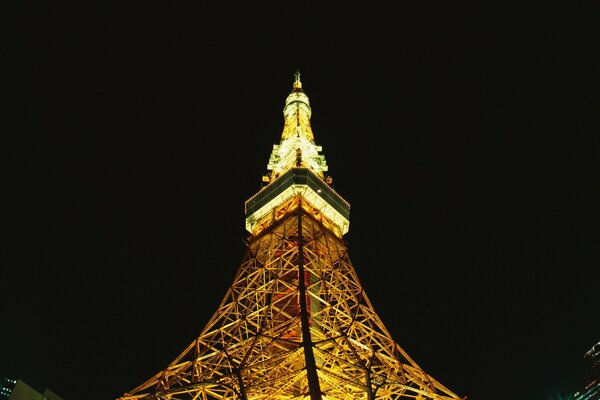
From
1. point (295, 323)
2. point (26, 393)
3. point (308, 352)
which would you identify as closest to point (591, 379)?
point (295, 323)

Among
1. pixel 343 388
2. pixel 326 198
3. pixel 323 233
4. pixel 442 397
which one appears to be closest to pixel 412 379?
pixel 442 397

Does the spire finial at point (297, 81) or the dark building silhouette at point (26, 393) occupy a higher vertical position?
the spire finial at point (297, 81)

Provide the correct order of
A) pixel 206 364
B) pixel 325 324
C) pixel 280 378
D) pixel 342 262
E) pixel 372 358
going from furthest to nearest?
pixel 342 262 → pixel 325 324 → pixel 206 364 → pixel 372 358 → pixel 280 378

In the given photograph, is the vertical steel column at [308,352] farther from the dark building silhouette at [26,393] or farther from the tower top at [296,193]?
the dark building silhouette at [26,393]

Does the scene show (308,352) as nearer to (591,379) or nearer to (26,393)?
(26,393)

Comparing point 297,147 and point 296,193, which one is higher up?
point 297,147

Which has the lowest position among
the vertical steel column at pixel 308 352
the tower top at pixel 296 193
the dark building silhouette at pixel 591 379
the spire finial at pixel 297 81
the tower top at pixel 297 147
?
the vertical steel column at pixel 308 352

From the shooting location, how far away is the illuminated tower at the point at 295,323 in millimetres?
14344

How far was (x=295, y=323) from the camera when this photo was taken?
15.8 metres

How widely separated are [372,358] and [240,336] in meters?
4.71

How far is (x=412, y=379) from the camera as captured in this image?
50.6ft

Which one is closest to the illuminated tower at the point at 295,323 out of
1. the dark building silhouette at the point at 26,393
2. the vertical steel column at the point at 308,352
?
the vertical steel column at the point at 308,352

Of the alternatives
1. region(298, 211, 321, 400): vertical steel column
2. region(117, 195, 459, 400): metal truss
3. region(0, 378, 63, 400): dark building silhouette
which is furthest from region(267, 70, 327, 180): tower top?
region(0, 378, 63, 400): dark building silhouette

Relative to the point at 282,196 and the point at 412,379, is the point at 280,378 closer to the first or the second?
the point at 412,379
